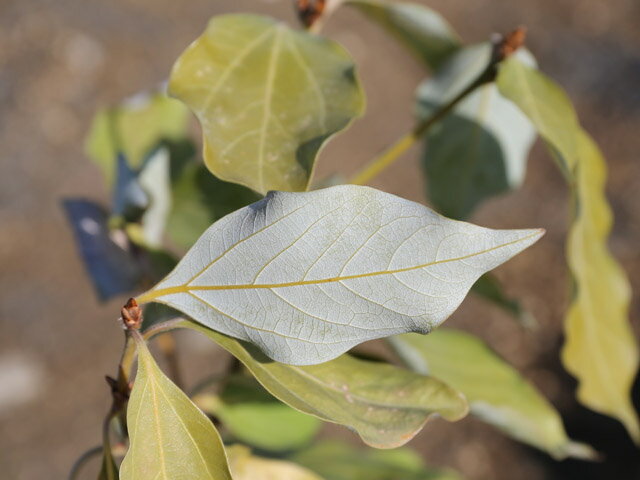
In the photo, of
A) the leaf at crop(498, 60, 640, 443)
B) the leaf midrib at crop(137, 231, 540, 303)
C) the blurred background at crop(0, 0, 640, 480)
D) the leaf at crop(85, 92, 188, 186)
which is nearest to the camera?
the leaf midrib at crop(137, 231, 540, 303)

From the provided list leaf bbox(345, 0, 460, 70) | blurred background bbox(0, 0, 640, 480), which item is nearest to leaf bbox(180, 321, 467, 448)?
leaf bbox(345, 0, 460, 70)

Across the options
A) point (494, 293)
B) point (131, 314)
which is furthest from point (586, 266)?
point (131, 314)

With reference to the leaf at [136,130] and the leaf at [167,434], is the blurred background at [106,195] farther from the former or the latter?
the leaf at [167,434]

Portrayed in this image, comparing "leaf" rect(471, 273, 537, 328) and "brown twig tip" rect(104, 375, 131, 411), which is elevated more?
"brown twig tip" rect(104, 375, 131, 411)

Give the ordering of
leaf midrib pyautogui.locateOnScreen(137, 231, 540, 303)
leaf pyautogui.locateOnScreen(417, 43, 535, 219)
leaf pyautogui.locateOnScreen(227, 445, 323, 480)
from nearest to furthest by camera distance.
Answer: leaf midrib pyautogui.locateOnScreen(137, 231, 540, 303) → leaf pyautogui.locateOnScreen(227, 445, 323, 480) → leaf pyautogui.locateOnScreen(417, 43, 535, 219)

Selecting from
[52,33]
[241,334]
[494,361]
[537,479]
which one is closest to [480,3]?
[52,33]

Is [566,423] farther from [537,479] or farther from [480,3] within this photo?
[480,3]

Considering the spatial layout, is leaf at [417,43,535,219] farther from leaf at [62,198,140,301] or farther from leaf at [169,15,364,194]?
leaf at [62,198,140,301]

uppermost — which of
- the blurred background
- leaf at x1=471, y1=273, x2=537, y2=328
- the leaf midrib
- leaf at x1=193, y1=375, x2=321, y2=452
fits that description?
the leaf midrib

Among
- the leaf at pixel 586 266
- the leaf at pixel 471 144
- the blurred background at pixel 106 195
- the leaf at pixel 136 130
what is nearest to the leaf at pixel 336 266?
the leaf at pixel 586 266
